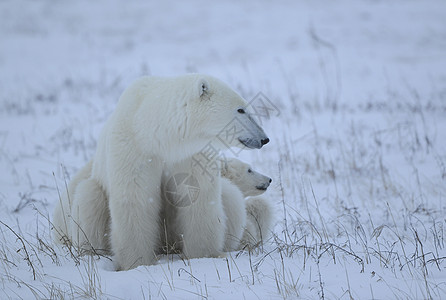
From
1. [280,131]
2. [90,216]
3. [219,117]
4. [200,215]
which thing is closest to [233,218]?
[200,215]

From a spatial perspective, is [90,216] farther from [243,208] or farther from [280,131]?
[280,131]

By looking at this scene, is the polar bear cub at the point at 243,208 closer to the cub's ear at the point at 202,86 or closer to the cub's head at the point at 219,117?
the cub's head at the point at 219,117

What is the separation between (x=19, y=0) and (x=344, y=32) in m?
18.2

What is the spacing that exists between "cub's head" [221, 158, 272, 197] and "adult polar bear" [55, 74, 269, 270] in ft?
4.42

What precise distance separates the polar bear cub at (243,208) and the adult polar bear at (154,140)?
1.58 feet

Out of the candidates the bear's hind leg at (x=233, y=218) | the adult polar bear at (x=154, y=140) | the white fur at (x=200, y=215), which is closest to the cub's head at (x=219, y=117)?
the adult polar bear at (x=154, y=140)

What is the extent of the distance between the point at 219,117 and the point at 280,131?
15.4ft

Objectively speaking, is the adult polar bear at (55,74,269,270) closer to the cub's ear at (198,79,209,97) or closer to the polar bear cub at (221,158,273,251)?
the cub's ear at (198,79,209,97)

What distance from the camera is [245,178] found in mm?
4605

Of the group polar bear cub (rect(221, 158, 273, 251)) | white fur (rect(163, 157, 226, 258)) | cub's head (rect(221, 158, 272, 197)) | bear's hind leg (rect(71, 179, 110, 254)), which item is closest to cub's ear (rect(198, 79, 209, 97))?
white fur (rect(163, 157, 226, 258))

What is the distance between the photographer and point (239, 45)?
18.5 metres

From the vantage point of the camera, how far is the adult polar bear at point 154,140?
3.11 m

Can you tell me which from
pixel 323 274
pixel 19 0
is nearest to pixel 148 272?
pixel 323 274

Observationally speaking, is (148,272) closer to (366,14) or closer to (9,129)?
(9,129)
